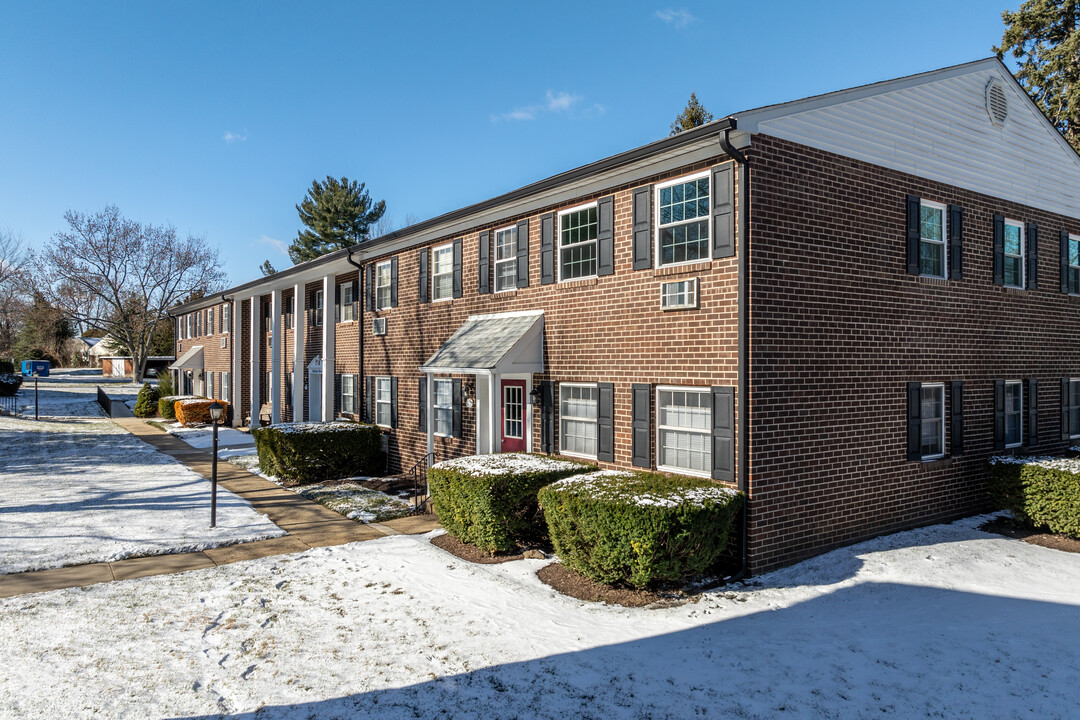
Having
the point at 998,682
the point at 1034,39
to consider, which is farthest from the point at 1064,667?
the point at 1034,39

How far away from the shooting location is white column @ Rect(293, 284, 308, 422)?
21.8 metres

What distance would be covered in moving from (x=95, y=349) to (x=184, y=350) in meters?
60.5

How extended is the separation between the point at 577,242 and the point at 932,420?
683cm

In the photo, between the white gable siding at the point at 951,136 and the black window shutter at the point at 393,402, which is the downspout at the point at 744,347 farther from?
the black window shutter at the point at 393,402

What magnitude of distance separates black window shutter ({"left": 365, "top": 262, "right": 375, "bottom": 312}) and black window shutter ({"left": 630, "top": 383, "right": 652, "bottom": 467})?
9910 millimetres

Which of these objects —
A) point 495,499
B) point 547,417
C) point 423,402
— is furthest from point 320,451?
point 495,499

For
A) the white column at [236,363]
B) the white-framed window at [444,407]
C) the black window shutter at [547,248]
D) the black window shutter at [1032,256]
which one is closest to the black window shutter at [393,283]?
the white-framed window at [444,407]

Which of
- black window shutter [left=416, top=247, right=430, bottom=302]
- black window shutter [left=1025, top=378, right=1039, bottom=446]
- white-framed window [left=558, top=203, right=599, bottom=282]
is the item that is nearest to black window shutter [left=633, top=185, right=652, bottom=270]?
white-framed window [left=558, top=203, right=599, bottom=282]

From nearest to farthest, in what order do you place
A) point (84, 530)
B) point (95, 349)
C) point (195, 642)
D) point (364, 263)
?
point (195, 642)
point (84, 530)
point (364, 263)
point (95, 349)

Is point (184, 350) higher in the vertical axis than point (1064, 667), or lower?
higher

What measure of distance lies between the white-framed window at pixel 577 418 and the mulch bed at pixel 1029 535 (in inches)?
264

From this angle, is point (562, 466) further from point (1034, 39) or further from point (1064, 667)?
point (1034, 39)

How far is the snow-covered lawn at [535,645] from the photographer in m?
5.53

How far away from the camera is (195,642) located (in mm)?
6672
